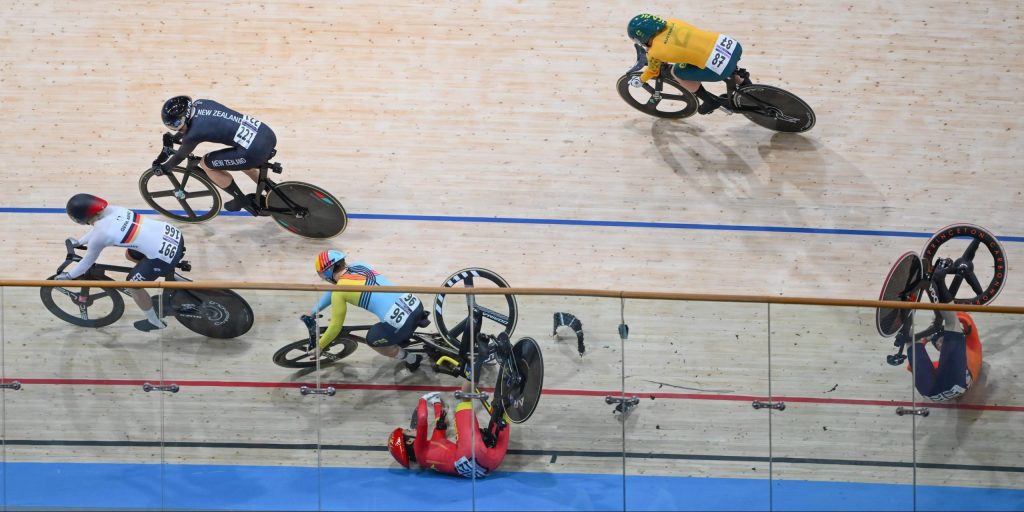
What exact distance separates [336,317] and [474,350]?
77 centimetres

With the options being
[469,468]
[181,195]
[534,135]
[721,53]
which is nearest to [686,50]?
[721,53]

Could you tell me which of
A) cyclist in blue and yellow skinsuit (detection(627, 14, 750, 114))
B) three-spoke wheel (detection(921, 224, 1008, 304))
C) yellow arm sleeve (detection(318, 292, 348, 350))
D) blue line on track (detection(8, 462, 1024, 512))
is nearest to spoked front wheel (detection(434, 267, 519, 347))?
yellow arm sleeve (detection(318, 292, 348, 350))

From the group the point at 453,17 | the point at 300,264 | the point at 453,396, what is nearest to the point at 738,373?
the point at 453,396

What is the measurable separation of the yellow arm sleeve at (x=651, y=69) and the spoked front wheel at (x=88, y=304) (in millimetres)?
3941

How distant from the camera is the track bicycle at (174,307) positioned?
6.07 meters

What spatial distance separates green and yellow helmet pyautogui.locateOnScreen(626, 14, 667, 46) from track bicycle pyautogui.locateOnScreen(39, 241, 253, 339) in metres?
3.47

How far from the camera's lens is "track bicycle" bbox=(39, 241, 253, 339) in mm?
6070

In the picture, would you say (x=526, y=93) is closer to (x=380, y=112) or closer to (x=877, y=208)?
(x=380, y=112)

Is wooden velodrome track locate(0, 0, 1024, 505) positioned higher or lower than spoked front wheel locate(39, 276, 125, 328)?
higher

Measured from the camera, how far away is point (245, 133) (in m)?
7.61

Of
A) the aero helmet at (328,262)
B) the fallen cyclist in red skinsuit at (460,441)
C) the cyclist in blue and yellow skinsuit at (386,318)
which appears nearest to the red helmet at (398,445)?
the fallen cyclist in red skinsuit at (460,441)

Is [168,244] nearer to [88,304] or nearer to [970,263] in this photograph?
[88,304]

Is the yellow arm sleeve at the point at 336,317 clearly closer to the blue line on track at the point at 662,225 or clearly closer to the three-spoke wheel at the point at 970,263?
the blue line on track at the point at 662,225

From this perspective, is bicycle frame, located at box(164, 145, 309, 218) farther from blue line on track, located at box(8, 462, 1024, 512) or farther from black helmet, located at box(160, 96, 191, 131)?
blue line on track, located at box(8, 462, 1024, 512)
